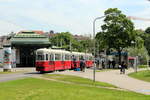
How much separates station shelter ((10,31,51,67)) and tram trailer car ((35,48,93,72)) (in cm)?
2249

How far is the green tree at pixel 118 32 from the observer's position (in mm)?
67625

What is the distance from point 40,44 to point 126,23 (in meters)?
20.4

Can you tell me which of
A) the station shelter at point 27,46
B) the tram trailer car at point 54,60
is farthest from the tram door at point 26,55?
the tram trailer car at point 54,60

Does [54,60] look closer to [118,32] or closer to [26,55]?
[118,32]

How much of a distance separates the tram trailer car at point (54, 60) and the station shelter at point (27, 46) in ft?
73.8

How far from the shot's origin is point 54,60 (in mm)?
43281

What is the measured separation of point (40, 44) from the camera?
77.2m

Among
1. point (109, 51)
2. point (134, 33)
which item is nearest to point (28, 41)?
point (109, 51)

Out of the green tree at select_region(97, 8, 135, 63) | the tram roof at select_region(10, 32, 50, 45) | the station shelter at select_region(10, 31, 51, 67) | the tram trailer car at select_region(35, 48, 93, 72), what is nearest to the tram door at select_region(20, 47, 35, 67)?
the station shelter at select_region(10, 31, 51, 67)

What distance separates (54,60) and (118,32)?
2757 cm

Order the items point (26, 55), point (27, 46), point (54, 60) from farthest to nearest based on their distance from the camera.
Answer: point (26, 55), point (27, 46), point (54, 60)

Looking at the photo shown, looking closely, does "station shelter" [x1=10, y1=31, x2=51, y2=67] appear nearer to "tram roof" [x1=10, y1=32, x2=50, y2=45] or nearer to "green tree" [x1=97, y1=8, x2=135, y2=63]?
"tram roof" [x1=10, y1=32, x2=50, y2=45]

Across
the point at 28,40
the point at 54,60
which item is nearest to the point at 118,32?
the point at 28,40

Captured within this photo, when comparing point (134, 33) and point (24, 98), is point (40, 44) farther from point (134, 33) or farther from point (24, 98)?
point (24, 98)
